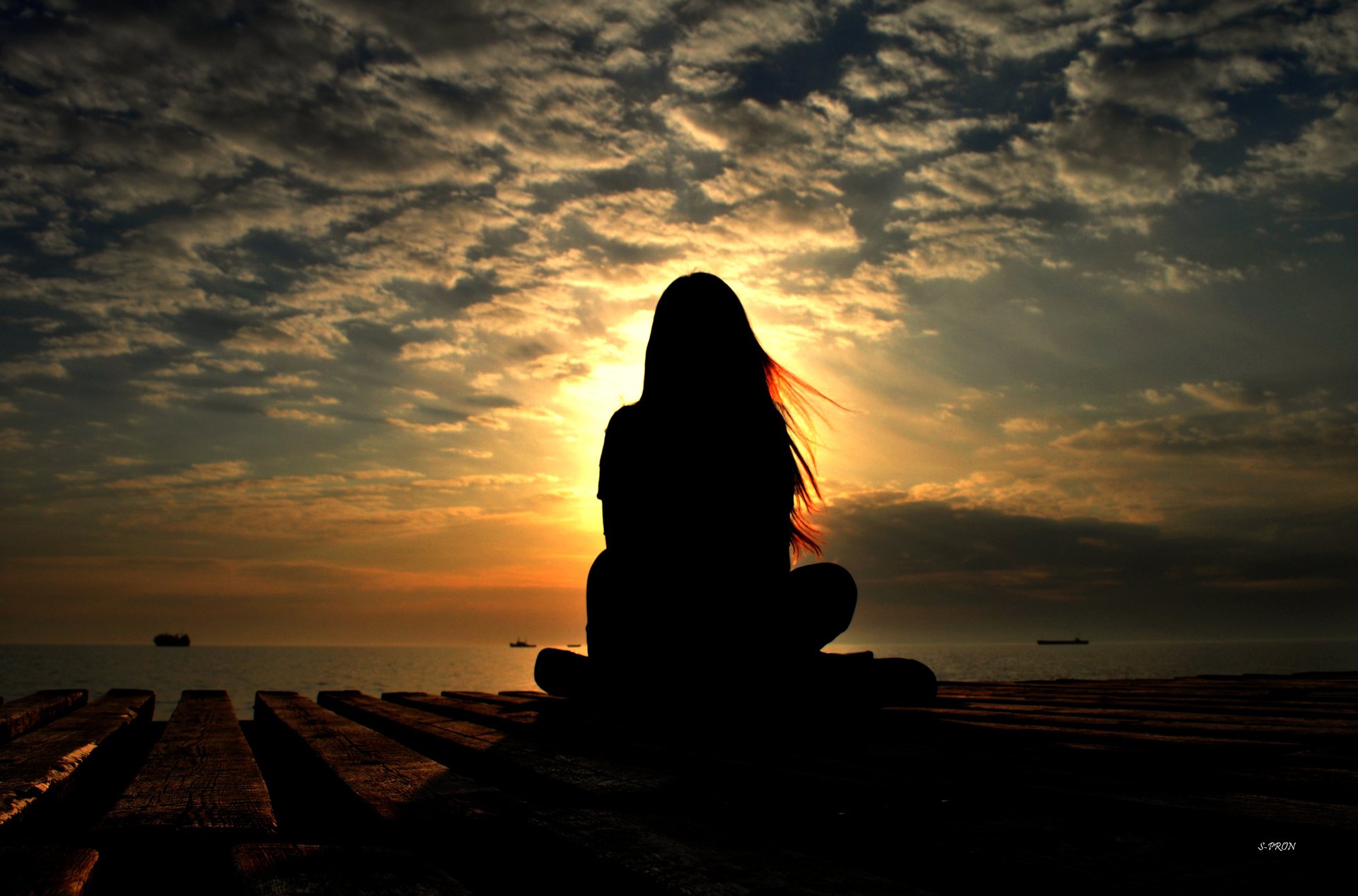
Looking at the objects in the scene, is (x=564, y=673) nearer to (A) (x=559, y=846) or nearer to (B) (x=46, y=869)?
(A) (x=559, y=846)

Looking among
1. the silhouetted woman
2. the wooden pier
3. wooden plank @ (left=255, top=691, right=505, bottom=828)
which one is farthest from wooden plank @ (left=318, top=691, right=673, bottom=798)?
the silhouetted woman

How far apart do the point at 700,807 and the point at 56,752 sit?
193 centimetres

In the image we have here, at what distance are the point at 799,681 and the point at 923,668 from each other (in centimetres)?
72

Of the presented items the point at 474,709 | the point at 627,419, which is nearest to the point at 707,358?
the point at 627,419

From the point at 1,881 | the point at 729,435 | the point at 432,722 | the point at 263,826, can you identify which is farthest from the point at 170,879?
the point at 729,435

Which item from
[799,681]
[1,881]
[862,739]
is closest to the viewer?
[1,881]

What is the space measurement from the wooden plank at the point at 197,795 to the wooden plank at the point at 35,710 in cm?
54

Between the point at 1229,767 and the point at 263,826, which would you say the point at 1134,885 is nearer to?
the point at 1229,767

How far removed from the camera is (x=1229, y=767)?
6.18 ft

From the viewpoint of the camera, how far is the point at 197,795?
5.25 feet

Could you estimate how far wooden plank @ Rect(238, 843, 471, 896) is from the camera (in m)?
1.00

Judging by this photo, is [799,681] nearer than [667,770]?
No

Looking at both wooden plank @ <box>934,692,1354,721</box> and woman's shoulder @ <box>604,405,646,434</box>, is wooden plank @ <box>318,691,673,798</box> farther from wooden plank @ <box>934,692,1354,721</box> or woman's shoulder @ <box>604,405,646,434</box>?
wooden plank @ <box>934,692,1354,721</box>

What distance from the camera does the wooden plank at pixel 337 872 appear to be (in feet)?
3.28
